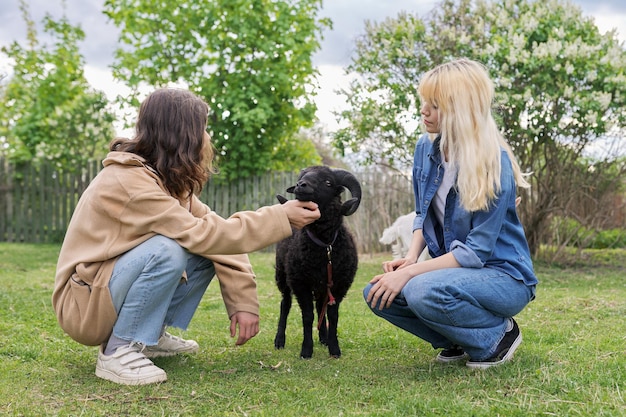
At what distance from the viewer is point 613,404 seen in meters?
2.81

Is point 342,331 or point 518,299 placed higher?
point 518,299

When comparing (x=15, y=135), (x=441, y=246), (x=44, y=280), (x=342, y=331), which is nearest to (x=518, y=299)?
(x=441, y=246)

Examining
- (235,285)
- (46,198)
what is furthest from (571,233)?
(46,198)

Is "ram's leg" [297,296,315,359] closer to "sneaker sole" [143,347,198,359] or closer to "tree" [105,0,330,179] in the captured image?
"sneaker sole" [143,347,198,359]

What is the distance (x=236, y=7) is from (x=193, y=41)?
4.41 ft

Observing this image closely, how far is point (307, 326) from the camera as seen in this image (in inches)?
165

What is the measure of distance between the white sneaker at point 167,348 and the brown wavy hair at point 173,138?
104cm

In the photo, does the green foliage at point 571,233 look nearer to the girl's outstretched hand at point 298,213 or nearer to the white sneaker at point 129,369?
the girl's outstretched hand at point 298,213

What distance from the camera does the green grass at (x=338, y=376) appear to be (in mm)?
2918

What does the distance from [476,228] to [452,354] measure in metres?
0.91

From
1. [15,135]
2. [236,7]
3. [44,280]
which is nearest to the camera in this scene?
[44,280]

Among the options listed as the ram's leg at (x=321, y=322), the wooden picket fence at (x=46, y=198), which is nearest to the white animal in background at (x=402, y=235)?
the ram's leg at (x=321, y=322)

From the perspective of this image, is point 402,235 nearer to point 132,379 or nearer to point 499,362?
point 499,362

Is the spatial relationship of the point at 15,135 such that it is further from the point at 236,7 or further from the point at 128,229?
the point at 128,229
